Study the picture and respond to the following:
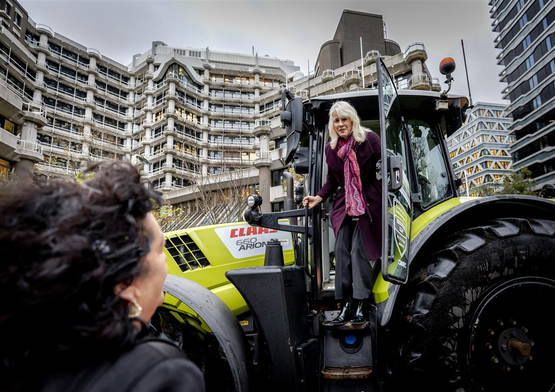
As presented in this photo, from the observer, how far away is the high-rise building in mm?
52188

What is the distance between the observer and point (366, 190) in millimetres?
2842

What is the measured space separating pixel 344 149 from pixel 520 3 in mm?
76030

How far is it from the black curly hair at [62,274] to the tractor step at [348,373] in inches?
72.1

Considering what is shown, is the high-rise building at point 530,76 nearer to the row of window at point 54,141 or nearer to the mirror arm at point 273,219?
the mirror arm at point 273,219

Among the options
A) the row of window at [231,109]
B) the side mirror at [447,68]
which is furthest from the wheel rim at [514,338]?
the row of window at [231,109]

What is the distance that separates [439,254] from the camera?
246 cm

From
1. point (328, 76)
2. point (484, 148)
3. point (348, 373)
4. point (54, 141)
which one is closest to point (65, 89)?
point (54, 141)

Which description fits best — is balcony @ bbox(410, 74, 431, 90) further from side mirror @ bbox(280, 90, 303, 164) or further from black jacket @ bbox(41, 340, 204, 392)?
black jacket @ bbox(41, 340, 204, 392)

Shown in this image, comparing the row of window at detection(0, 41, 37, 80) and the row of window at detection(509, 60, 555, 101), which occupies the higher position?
the row of window at detection(509, 60, 555, 101)

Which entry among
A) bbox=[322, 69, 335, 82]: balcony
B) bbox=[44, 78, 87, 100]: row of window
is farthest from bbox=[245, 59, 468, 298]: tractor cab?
bbox=[44, 78, 87, 100]: row of window

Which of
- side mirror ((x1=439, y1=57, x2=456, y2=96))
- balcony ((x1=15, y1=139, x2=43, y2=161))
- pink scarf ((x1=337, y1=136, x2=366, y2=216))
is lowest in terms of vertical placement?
pink scarf ((x1=337, y1=136, x2=366, y2=216))

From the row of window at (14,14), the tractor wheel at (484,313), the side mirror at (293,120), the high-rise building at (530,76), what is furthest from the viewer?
the high-rise building at (530,76)

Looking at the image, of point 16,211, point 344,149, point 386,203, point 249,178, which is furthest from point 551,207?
point 249,178

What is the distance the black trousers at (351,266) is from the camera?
259cm
